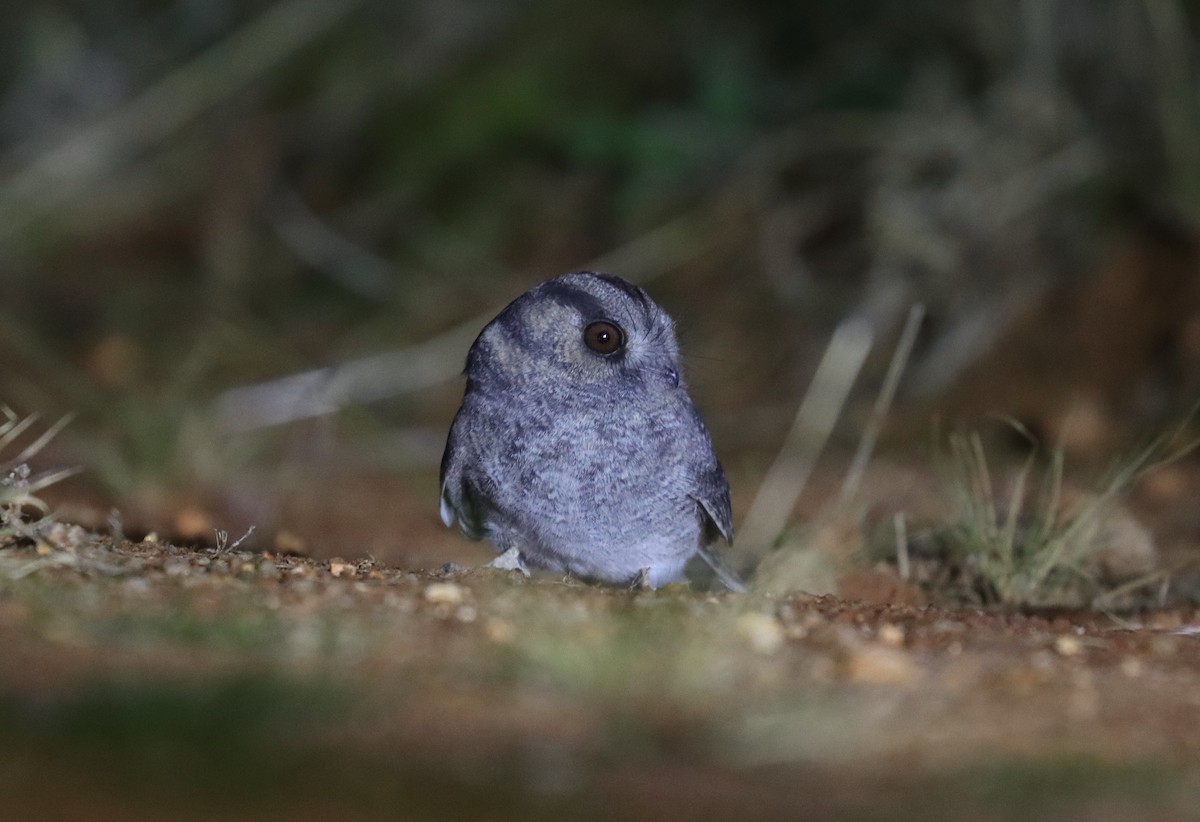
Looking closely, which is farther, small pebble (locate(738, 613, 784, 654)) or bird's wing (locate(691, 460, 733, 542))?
bird's wing (locate(691, 460, 733, 542))

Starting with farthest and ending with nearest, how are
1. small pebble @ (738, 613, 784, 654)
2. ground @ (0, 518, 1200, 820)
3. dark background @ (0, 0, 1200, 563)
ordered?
1. dark background @ (0, 0, 1200, 563)
2. small pebble @ (738, 613, 784, 654)
3. ground @ (0, 518, 1200, 820)

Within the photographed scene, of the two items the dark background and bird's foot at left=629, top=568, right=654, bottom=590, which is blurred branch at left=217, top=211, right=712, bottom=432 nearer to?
the dark background

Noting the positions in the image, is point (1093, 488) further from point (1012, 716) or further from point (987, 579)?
point (1012, 716)

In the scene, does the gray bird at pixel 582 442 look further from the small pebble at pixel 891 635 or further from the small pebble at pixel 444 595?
the small pebble at pixel 891 635

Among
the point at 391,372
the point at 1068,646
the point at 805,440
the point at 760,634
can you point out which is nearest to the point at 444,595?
the point at 760,634

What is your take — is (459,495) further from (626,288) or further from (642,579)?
(626,288)

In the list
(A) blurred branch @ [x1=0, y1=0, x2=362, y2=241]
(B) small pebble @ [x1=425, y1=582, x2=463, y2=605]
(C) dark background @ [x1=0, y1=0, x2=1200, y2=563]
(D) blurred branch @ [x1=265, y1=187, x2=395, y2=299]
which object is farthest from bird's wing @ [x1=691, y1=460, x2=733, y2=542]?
(A) blurred branch @ [x1=0, y1=0, x2=362, y2=241]

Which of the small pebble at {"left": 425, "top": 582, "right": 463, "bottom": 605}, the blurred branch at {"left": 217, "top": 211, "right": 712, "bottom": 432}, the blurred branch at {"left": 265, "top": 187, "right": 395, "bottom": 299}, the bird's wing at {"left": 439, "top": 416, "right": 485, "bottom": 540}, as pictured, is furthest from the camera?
the blurred branch at {"left": 265, "top": 187, "right": 395, "bottom": 299}
